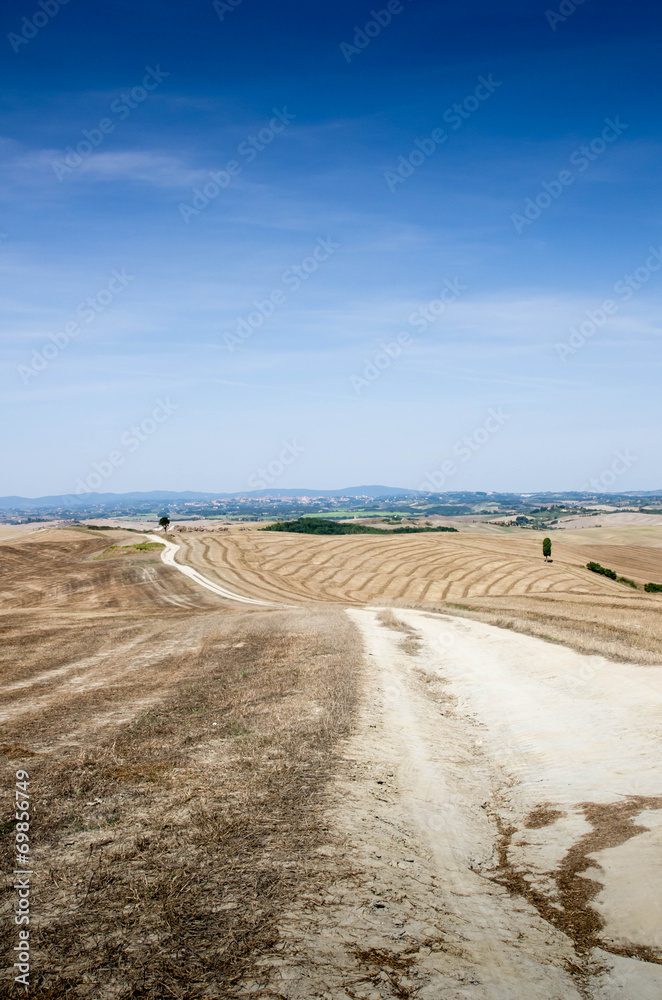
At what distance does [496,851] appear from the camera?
34.1ft

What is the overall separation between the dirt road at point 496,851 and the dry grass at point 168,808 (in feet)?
2.60

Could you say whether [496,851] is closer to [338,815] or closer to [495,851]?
[495,851]

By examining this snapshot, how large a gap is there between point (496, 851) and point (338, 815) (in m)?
2.82

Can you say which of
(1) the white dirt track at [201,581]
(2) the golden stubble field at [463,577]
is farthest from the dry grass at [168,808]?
(1) the white dirt track at [201,581]

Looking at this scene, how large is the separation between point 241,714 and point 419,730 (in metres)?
5.01

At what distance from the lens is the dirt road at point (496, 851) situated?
6.89m

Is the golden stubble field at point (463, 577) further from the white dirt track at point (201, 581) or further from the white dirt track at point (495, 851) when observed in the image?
the white dirt track at point (495, 851)

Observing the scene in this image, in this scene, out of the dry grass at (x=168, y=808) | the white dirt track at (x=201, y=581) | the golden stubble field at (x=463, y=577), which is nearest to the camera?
the dry grass at (x=168, y=808)

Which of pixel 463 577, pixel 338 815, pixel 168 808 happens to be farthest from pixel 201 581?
pixel 338 815

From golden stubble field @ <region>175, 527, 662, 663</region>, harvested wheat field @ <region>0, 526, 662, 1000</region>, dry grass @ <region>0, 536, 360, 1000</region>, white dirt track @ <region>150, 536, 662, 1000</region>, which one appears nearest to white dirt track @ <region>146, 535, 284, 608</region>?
golden stubble field @ <region>175, 527, 662, 663</region>

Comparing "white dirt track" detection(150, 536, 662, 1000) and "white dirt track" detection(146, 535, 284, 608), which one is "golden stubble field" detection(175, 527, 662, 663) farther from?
"white dirt track" detection(150, 536, 662, 1000)

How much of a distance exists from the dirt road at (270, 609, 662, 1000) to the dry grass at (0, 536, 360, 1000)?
2.60 feet

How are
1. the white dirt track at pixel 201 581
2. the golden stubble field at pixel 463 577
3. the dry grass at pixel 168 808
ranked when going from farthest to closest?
the white dirt track at pixel 201 581 → the golden stubble field at pixel 463 577 → the dry grass at pixel 168 808

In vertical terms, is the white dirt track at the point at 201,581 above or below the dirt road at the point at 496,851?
below
